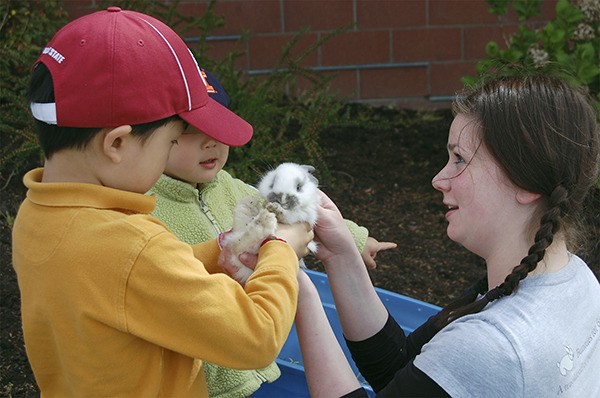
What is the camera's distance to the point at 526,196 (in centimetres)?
183

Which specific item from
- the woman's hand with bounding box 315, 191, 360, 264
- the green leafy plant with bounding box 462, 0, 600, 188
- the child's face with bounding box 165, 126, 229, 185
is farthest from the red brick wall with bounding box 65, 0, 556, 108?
the woman's hand with bounding box 315, 191, 360, 264

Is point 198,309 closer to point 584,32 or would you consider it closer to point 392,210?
point 392,210

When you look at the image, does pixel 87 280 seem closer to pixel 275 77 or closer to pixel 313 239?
pixel 313 239

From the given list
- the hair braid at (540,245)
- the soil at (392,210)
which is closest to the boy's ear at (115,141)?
the hair braid at (540,245)

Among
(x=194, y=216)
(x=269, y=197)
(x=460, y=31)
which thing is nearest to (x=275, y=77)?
(x=460, y=31)

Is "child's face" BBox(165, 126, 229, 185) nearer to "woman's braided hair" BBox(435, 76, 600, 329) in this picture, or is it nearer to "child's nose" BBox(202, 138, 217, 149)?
"child's nose" BBox(202, 138, 217, 149)

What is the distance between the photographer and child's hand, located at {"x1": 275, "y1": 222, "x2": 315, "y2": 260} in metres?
1.92

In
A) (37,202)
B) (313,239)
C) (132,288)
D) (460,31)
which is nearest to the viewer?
(132,288)

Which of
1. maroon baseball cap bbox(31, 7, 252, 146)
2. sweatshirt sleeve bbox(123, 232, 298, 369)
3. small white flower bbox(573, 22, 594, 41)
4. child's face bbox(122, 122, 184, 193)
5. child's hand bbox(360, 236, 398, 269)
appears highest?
maroon baseball cap bbox(31, 7, 252, 146)

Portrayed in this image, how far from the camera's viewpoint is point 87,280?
1.57 m

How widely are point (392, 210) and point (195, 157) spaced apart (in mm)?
2359

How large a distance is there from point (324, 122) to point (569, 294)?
2655mm

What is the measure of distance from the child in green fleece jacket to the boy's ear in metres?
0.57

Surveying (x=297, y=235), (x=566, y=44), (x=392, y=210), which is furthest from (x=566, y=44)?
(x=297, y=235)
